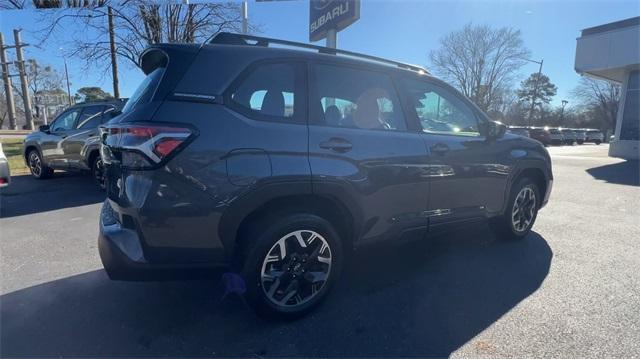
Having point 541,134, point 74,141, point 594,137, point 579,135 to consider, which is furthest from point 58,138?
point 594,137

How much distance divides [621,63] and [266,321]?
21.0m

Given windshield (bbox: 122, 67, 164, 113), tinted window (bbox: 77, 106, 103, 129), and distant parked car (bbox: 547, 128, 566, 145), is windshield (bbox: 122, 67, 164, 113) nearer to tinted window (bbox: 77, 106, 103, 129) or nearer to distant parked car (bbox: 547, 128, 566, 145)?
tinted window (bbox: 77, 106, 103, 129)

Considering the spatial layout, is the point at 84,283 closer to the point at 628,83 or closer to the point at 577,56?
the point at 577,56

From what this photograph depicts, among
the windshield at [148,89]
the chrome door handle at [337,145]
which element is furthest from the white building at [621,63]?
the windshield at [148,89]

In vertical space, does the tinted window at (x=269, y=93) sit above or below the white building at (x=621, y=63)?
below

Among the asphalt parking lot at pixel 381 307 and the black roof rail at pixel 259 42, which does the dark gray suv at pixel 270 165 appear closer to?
the black roof rail at pixel 259 42

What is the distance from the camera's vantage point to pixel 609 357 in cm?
232

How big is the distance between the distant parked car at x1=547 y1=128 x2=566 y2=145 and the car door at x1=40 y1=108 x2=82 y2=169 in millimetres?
37035

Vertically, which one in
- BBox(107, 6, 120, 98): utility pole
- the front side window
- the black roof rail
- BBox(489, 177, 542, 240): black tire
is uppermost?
BBox(107, 6, 120, 98): utility pole

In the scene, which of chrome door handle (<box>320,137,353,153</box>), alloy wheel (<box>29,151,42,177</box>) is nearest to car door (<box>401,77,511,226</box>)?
chrome door handle (<box>320,137,353,153</box>)

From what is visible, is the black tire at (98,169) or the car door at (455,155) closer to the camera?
the car door at (455,155)

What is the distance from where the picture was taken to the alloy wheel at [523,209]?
4.32m

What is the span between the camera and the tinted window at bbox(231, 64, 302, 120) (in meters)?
2.46

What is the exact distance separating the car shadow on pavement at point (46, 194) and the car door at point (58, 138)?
19.8 inches
